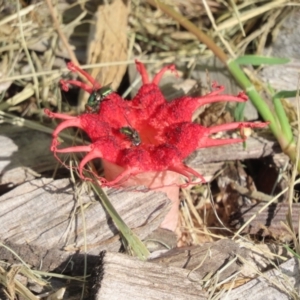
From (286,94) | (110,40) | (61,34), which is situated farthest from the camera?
(110,40)

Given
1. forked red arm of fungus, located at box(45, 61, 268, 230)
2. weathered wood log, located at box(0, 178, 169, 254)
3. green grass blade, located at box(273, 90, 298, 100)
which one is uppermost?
forked red arm of fungus, located at box(45, 61, 268, 230)

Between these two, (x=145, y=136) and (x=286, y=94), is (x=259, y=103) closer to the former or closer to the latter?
(x=286, y=94)

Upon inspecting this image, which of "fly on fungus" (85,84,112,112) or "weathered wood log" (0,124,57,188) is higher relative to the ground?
"fly on fungus" (85,84,112,112)

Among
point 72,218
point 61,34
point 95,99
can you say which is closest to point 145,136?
point 95,99

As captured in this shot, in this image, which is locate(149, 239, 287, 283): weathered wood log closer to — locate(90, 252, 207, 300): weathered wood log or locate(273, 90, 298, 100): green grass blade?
locate(90, 252, 207, 300): weathered wood log

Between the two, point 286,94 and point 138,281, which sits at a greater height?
point 286,94

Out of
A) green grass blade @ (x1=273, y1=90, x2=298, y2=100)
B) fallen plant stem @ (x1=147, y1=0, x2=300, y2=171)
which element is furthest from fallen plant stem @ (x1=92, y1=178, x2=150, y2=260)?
green grass blade @ (x1=273, y1=90, x2=298, y2=100)

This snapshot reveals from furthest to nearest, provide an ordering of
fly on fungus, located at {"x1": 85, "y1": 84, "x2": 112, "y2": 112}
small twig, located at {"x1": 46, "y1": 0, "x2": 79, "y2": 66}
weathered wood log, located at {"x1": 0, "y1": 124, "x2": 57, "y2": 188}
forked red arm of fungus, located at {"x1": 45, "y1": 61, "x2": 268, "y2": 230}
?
small twig, located at {"x1": 46, "y1": 0, "x2": 79, "y2": 66}, weathered wood log, located at {"x1": 0, "y1": 124, "x2": 57, "y2": 188}, fly on fungus, located at {"x1": 85, "y1": 84, "x2": 112, "y2": 112}, forked red arm of fungus, located at {"x1": 45, "y1": 61, "x2": 268, "y2": 230}
